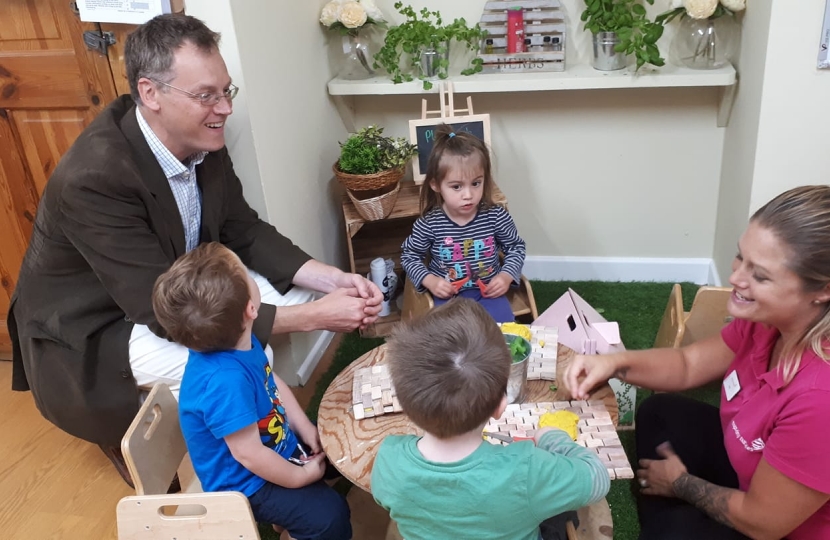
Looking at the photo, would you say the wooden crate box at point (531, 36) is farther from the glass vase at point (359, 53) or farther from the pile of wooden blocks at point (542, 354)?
the pile of wooden blocks at point (542, 354)

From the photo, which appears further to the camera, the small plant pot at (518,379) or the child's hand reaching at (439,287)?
the child's hand reaching at (439,287)

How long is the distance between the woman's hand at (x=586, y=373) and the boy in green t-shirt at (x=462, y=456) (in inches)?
11.3

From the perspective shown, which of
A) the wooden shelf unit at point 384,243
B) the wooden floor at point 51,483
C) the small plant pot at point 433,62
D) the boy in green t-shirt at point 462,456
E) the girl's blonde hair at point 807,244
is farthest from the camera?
the wooden shelf unit at point 384,243

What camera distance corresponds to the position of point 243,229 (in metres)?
2.08

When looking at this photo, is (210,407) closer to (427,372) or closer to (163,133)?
(427,372)

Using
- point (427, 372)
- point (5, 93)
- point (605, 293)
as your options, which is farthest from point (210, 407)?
point (605, 293)

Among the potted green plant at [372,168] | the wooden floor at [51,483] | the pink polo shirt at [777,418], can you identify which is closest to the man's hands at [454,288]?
the potted green plant at [372,168]

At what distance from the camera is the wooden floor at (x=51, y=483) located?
194 centimetres

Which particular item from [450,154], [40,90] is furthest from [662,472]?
[40,90]

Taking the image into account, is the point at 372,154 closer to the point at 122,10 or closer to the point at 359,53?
the point at 359,53

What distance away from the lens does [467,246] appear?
2.29 m

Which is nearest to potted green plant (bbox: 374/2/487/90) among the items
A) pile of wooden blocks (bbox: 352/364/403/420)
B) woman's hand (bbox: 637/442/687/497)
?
pile of wooden blocks (bbox: 352/364/403/420)

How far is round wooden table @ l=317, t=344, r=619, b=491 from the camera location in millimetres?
1364

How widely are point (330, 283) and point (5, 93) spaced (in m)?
1.18
